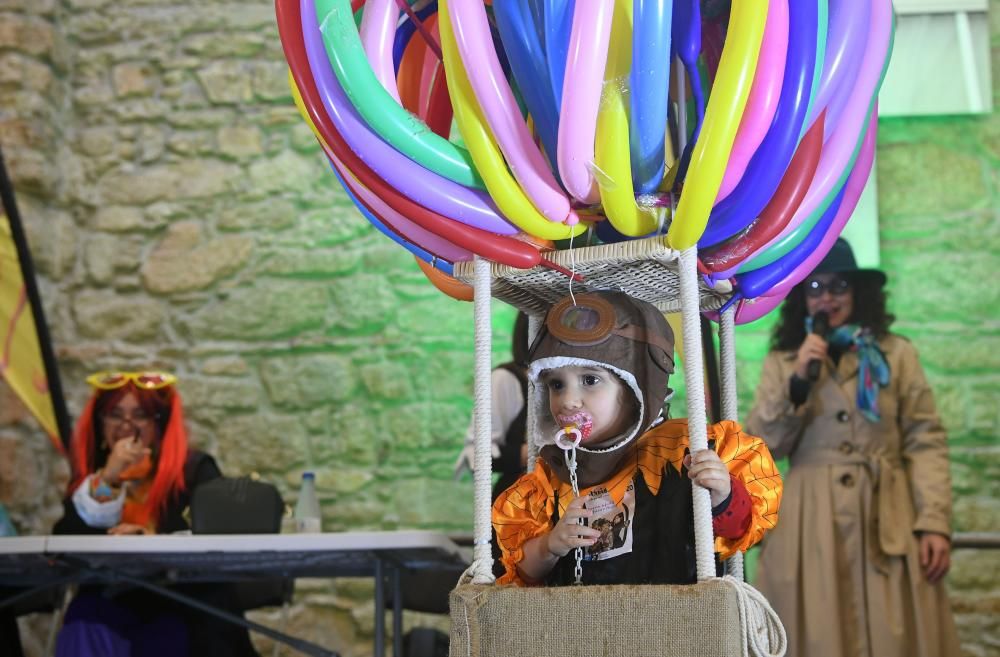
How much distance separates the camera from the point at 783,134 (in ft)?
5.19

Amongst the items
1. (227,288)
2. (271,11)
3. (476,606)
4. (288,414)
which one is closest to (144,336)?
(227,288)

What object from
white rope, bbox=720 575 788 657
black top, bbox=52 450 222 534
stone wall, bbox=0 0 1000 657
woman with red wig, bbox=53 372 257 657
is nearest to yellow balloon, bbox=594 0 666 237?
white rope, bbox=720 575 788 657

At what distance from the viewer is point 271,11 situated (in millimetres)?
4664

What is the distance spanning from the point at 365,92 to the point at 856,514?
2.03 metres

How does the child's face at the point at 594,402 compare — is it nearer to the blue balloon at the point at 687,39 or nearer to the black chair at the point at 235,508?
the blue balloon at the point at 687,39

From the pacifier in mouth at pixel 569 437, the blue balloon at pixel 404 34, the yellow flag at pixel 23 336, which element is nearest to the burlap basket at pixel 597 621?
the pacifier in mouth at pixel 569 437

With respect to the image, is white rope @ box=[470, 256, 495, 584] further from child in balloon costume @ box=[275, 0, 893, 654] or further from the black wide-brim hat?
the black wide-brim hat

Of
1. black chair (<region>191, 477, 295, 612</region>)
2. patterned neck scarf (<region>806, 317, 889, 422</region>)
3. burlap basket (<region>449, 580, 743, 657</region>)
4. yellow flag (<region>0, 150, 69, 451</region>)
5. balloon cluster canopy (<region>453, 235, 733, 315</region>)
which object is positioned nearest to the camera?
burlap basket (<region>449, 580, 743, 657</region>)

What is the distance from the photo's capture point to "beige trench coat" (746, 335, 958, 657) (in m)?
2.92

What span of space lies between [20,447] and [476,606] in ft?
10.7

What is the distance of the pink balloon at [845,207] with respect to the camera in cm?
188

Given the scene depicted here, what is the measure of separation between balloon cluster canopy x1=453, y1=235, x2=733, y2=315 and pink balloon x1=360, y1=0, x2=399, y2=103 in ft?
1.04

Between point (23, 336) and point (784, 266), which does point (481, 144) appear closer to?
point (784, 266)

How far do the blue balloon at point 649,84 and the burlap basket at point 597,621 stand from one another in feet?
2.02
